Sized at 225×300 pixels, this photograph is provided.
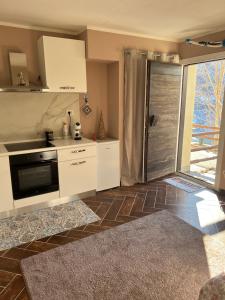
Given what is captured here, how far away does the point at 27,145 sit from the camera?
3086mm

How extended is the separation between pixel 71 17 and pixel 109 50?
2.40 feet

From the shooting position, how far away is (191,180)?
13.2 ft

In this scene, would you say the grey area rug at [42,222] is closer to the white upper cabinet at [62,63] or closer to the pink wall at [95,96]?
the pink wall at [95,96]

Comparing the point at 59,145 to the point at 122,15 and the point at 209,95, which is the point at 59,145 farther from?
the point at 209,95

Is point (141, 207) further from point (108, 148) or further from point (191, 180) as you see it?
point (191, 180)

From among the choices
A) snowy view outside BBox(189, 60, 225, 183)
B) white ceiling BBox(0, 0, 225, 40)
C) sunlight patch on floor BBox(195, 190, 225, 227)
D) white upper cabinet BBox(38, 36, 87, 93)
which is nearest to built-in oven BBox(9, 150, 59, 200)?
white upper cabinet BBox(38, 36, 87, 93)

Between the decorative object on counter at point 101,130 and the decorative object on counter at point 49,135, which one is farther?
the decorative object on counter at point 101,130

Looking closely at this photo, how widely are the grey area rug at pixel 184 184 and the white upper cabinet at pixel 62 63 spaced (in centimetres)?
223

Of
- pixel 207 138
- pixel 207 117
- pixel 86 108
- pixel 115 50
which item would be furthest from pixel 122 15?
pixel 207 117

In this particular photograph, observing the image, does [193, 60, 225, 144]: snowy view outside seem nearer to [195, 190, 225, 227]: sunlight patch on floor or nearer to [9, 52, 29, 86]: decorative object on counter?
[195, 190, 225, 227]: sunlight patch on floor

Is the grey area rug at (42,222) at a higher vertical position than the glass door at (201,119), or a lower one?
lower

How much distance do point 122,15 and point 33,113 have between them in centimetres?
178

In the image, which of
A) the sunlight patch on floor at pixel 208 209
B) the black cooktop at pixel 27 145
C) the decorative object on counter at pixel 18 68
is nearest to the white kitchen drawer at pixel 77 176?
the black cooktop at pixel 27 145

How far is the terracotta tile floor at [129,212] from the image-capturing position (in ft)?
6.47
